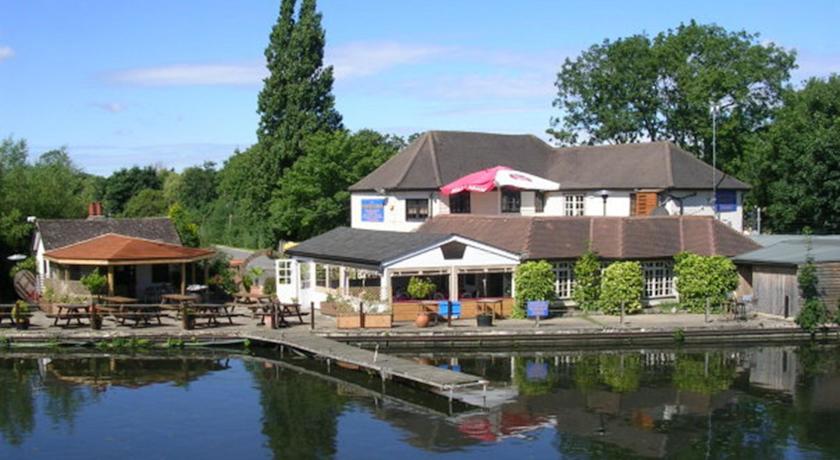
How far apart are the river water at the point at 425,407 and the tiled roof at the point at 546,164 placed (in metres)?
12.1

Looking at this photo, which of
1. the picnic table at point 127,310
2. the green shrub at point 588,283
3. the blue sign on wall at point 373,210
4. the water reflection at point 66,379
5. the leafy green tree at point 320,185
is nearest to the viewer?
the water reflection at point 66,379

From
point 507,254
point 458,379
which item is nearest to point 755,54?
point 507,254

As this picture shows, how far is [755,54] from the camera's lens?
49469mm

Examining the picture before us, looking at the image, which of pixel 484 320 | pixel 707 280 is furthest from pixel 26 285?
pixel 707 280

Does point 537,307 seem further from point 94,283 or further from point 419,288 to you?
point 94,283

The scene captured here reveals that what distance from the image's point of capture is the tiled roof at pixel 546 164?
3875cm

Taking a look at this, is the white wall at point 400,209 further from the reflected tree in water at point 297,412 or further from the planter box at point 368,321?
the reflected tree in water at point 297,412

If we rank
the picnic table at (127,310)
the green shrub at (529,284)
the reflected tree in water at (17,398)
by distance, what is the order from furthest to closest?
1. the green shrub at (529,284)
2. the picnic table at (127,310)
3. the reflected tree in water at (17,398)

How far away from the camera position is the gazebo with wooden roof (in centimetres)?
3111

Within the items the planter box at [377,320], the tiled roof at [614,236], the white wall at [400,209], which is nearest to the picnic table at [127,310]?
the planter box at [377,320]

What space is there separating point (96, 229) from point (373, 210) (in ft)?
38.0

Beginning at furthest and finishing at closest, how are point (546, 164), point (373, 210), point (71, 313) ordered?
point (546, 164)
point (373, 210)
point (71, 313)

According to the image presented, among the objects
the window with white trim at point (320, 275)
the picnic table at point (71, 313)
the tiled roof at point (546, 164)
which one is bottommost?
the picnic table at point (71, 313)

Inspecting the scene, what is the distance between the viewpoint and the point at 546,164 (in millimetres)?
43594
